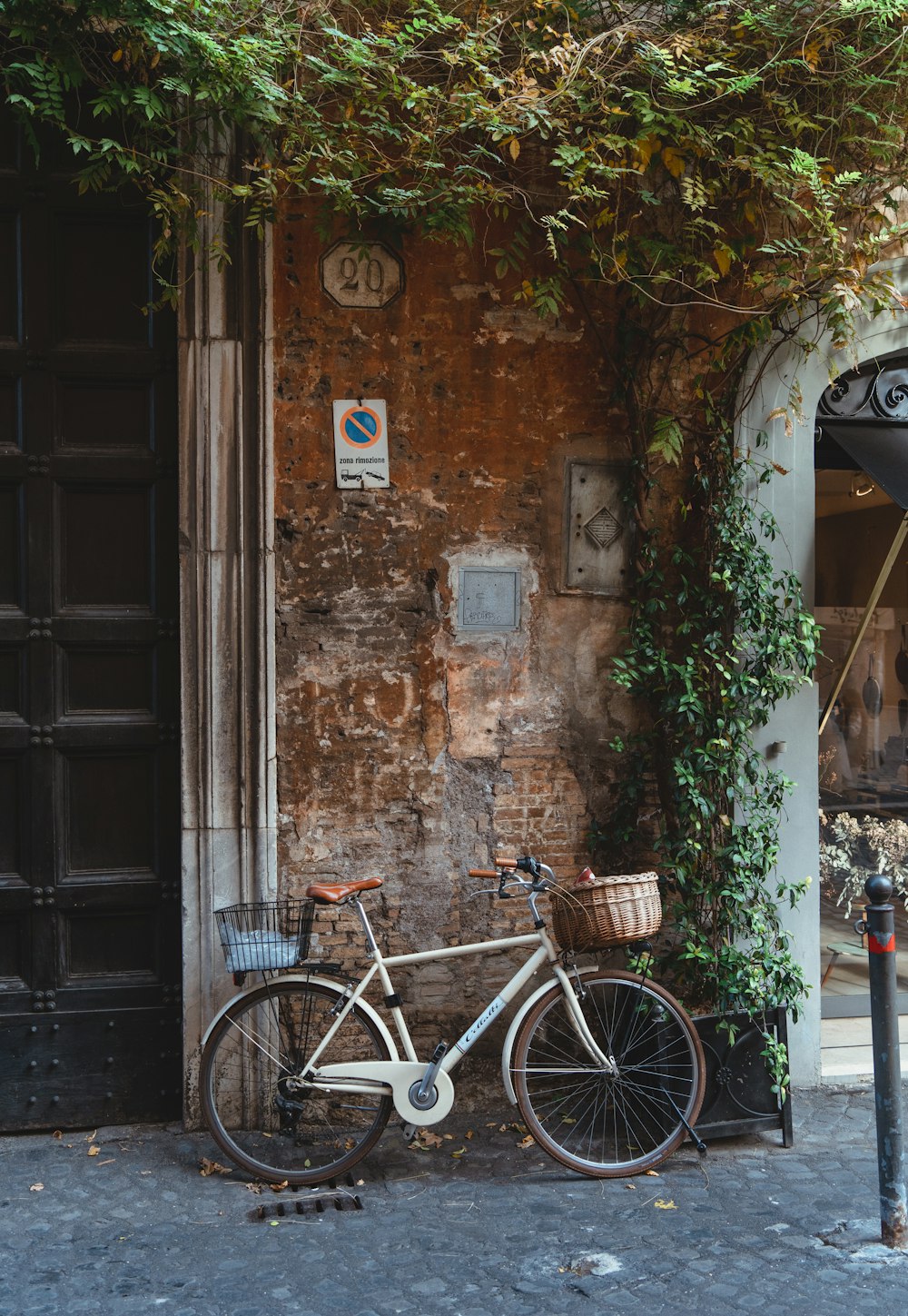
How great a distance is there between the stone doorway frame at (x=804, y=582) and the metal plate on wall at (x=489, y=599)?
1.21 meters

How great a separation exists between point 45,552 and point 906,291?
13.0ft

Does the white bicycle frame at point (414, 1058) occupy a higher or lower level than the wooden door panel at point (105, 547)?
lower

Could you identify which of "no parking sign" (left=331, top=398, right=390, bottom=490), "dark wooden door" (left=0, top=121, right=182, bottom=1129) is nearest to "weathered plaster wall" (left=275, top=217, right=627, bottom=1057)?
"no parking sign" (left=331, top=398, right=390, bottom=490)

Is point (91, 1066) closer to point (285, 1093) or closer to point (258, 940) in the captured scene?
point (285, 1093)

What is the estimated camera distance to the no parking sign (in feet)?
15.3

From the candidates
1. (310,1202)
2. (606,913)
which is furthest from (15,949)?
(606,913)

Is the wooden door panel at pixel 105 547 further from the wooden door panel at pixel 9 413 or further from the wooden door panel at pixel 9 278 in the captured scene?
the wooden door panel at pixel 9 278

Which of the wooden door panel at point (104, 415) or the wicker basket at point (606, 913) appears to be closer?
the wicker basket at point (606, 913)

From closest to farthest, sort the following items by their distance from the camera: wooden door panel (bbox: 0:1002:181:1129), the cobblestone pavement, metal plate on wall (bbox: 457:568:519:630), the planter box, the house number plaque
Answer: the cobblestone pavement
the planter box
wooden door panel (bbox: 0:1002:181:1129)
the house number plaque
metal plate on wall (bbox: 457:568:519:630)

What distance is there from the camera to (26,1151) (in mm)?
4359

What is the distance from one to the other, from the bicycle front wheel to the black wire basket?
895mm

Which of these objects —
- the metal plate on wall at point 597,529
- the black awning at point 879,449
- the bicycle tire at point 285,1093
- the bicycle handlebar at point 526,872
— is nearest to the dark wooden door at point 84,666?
the bicycle tire at point 285,1093

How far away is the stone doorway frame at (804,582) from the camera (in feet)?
16.5

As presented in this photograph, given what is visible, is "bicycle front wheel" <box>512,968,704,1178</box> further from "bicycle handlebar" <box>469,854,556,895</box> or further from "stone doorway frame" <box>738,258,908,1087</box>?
"stone doorway frame" <box>738,258,908,1087</box>
